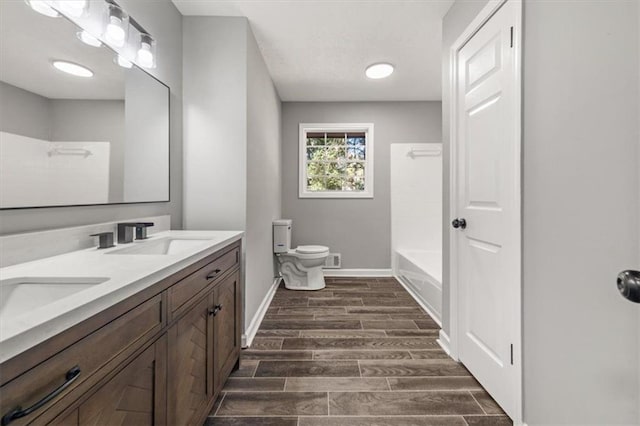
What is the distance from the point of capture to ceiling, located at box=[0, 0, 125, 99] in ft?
3.25

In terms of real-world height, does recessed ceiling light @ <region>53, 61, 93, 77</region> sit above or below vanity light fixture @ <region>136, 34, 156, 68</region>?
below

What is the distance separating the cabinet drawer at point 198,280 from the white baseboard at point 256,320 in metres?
0.70

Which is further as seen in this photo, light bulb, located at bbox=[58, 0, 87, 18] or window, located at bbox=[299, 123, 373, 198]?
window, located at bbox=[299, 123, 373, 198]

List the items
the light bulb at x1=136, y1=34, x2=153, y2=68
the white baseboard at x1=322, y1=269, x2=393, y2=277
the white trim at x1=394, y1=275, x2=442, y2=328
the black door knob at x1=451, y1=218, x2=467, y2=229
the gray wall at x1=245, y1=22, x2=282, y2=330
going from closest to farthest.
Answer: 1. the light bulb at x1=136, y1=34, x2=153, y2=68
2. the black door knob at x1=451, y1=218, x2=467, y2=229
3. the gray wall at x1=245, y1=22, x2=282, y2=330
4. the white trim at x1=394, y1=275, x2=442, y2=328
5. the white baseboard at x1=322, y1=269, x2=393, y2=277

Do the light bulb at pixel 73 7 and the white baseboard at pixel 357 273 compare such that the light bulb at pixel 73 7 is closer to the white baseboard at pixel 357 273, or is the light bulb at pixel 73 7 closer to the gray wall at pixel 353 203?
the gray wall at pixel 353 203

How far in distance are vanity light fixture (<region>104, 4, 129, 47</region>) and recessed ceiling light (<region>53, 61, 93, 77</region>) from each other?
23 cm

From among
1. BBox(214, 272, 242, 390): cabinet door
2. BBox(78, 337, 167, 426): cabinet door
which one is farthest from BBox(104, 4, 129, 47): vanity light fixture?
BBox(78, 337, 167, 426): cabinet door

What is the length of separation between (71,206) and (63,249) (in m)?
0.19

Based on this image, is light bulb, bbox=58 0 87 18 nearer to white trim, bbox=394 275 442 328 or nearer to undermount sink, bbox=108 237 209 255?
undermount sink, bbox=108 237 209 255
